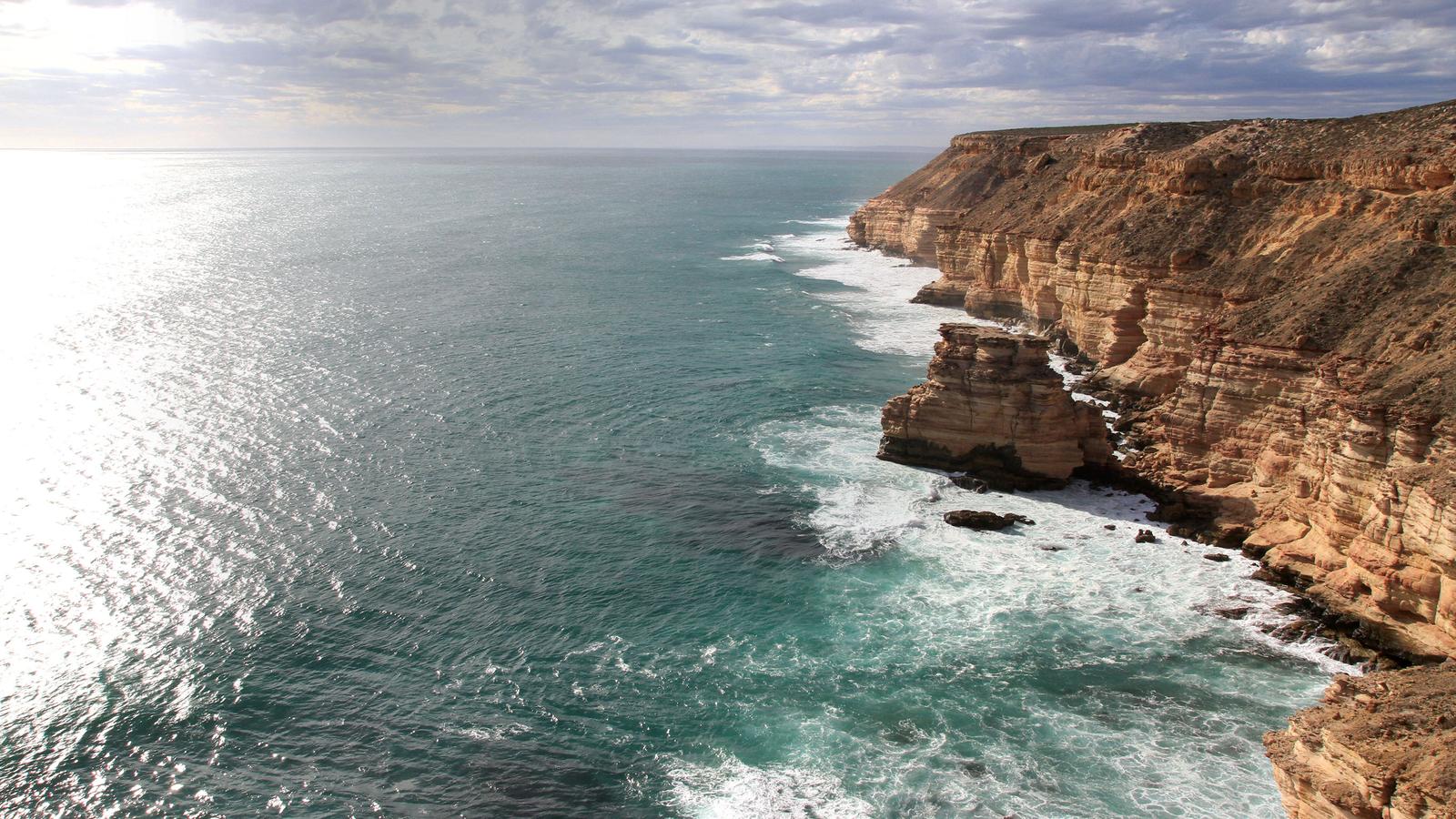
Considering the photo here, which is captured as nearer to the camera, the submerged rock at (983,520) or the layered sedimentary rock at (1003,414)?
the submerged rock at (983,520)

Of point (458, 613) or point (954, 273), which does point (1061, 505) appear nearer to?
point (458, 613)

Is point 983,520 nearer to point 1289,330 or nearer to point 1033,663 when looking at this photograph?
point 1033,663

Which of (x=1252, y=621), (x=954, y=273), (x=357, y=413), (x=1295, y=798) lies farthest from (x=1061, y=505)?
(x=954, y=273)

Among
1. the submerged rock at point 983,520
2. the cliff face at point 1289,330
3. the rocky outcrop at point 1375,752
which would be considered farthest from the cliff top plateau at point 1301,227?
the rocky outcrop at point 1375,752

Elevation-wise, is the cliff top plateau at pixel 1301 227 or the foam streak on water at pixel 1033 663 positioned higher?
the cliff top plateau at pixel 1301 227

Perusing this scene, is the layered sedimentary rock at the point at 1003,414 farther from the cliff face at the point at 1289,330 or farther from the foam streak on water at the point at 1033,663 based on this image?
the foam streak on water at the point at 1033,663

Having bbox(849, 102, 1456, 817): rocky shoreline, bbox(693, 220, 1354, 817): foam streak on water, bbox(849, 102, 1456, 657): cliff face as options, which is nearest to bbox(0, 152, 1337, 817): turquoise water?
bbox(693, 220, 1354, 817): foam streak on water

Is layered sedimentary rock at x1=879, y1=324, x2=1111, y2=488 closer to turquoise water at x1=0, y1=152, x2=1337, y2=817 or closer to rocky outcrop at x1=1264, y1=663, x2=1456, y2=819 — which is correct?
turquoise water at x1=0, y1=152, x2=1337, y2=817
